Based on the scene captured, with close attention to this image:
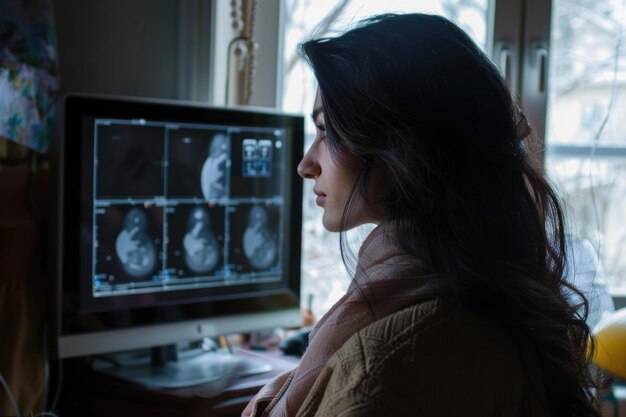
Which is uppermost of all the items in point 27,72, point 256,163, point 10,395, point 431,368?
point 27,72

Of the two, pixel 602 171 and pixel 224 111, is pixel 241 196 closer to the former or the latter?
pixel 224 111

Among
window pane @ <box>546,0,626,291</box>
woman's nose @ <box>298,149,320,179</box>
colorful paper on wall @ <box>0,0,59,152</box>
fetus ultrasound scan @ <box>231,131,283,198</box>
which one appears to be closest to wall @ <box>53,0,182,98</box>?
colorful paper on wall @ <box>0,0,59,152</box>

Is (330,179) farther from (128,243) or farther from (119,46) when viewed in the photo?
(119,46)

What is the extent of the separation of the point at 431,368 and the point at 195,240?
90cm

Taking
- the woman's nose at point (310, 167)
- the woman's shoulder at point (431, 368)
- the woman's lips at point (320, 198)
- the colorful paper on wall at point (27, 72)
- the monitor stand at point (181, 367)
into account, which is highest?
the colorful paper on wall at point (27, 72)

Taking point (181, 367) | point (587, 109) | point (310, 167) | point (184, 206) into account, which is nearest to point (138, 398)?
point (181, 367)

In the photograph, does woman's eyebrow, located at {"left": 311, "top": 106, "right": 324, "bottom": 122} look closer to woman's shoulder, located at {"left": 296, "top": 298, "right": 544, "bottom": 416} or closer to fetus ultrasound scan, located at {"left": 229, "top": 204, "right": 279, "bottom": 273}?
woman's shoulder, located at {"left": 296, "top": 298, "right": 544, "bottom": 416}

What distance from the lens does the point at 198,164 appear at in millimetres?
1621

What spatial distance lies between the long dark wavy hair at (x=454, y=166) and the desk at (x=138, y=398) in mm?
569

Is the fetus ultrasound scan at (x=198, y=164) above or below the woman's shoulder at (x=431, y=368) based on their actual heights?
above

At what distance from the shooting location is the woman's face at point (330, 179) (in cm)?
104

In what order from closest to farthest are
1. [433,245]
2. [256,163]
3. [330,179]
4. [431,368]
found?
[431,368], [433,245], [330,179], [256,163]

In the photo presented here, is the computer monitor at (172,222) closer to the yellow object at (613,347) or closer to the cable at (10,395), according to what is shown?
the cable at (10,395)

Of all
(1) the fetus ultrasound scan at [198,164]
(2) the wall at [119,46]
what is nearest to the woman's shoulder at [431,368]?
(1) the fetus ultrasound scan at [198,164]
